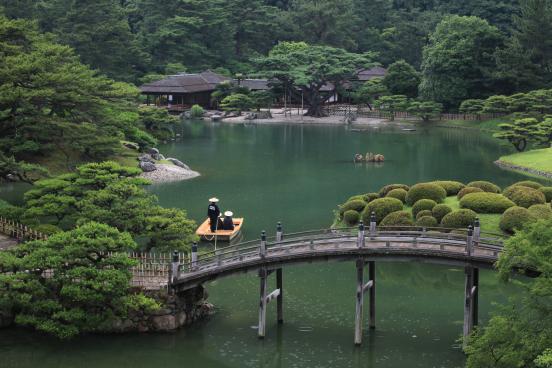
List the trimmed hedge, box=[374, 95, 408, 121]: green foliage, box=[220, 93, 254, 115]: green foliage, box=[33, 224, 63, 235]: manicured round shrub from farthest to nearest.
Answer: box=[220, 93, 254, 115]: green foliage → box=[374, 95, 408, 121]: green foliage → the trimmed hedge → box=[33, 224, 63, 235]: manicured round shrub

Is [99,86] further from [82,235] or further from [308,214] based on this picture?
[82,235]

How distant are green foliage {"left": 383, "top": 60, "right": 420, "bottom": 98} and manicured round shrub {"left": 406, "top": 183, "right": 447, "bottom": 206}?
2323 inches

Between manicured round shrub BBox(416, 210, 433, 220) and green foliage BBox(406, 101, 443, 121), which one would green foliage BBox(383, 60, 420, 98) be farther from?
manicured round shrub BBox(416, 210, 433, 220)

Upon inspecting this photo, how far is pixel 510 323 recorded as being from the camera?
21.8 meters

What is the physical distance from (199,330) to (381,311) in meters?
6.65

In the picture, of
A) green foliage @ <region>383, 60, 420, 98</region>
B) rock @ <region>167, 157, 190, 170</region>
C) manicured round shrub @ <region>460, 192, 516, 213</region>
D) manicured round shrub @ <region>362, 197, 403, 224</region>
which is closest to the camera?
manicured round shrub @ <region>460, 192, 516, 213</region>

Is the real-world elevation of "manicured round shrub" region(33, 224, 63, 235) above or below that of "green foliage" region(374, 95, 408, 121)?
below

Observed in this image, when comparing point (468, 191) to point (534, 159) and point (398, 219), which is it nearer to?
point (398, 219)

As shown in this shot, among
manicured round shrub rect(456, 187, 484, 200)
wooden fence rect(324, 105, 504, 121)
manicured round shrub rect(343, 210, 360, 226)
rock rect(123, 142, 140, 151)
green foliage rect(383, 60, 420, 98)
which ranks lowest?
manicured round shrub rect(343, 210, 360, 226)

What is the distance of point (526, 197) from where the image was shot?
1555 inches

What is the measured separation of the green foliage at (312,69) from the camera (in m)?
96.4

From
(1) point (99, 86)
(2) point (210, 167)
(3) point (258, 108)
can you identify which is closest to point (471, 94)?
(3) point (258, 108)

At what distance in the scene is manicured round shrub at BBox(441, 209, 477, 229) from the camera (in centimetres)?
3726

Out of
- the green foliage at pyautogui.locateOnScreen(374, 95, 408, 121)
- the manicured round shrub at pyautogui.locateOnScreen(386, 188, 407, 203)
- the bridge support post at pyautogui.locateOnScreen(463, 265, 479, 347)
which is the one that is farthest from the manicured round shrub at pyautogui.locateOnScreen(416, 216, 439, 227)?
the green foliage at pyautogui.locateOnScreen(374, 95, 408, 121)
